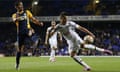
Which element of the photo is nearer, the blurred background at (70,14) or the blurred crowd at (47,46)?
the blurred crowd at (47,46)

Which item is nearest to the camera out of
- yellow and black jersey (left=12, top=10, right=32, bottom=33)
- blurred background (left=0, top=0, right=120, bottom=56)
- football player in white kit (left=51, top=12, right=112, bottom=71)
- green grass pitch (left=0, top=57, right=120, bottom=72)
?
football player in white kit (left=51, top=12, right=112, bottom=71)

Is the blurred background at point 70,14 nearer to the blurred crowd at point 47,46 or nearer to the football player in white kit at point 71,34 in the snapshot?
the blurred crowd at point 47,46

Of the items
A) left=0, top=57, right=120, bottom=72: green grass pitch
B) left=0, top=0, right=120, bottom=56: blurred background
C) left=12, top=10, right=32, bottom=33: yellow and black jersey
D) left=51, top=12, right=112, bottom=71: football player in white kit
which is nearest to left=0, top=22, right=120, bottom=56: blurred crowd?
left=0, top=0, right=120, bottom=56: blurred background

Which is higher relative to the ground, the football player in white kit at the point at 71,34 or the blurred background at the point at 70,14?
the football player in white kit at the point at 71,34

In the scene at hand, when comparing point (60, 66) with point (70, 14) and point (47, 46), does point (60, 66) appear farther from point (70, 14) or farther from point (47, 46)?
point (70, 14)

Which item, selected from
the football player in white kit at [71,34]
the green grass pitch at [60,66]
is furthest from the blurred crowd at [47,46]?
the football player in white kit at [71,34]

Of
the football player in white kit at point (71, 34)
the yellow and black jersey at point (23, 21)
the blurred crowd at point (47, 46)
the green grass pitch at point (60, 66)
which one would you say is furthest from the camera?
the blurred crowd at point (47, 46)

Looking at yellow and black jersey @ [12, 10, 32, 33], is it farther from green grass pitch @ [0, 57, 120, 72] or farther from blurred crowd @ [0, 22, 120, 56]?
blurred crowd @ [0, 22, 120, 56]

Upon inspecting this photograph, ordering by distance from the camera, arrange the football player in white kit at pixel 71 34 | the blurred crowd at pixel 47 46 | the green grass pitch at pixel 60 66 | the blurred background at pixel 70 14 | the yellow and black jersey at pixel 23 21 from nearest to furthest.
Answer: the football player in white kit at pixel 71 34
the green grass pitch at pixel 60 66
the yellow and black jersey at pixel 23 21
the blurred crowd at pixel 47 46
the blurred background at pixel 70 14

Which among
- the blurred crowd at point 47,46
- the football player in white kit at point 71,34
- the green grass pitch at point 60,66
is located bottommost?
the blurred crowd at point 47,46

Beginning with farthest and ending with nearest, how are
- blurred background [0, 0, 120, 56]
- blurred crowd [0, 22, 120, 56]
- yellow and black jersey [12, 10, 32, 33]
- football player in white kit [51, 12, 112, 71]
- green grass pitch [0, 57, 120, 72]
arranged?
blurred background [0, 0, 120, 56], blurred crowd [0, 22, 120, 56], yellow and black jersey [12, 10, 32, 33], green grass pitch [0, 57, 120, 72], football player in white kit [51, 12, 112, 71]

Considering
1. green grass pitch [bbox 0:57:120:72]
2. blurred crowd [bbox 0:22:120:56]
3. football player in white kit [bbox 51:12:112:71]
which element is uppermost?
football player in white kit [bbox 51:12:112:71]

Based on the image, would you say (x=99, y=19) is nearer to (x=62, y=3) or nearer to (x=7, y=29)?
(x=62, y=3)

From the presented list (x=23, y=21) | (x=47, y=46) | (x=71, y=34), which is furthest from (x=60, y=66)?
(x=47, y=46)
